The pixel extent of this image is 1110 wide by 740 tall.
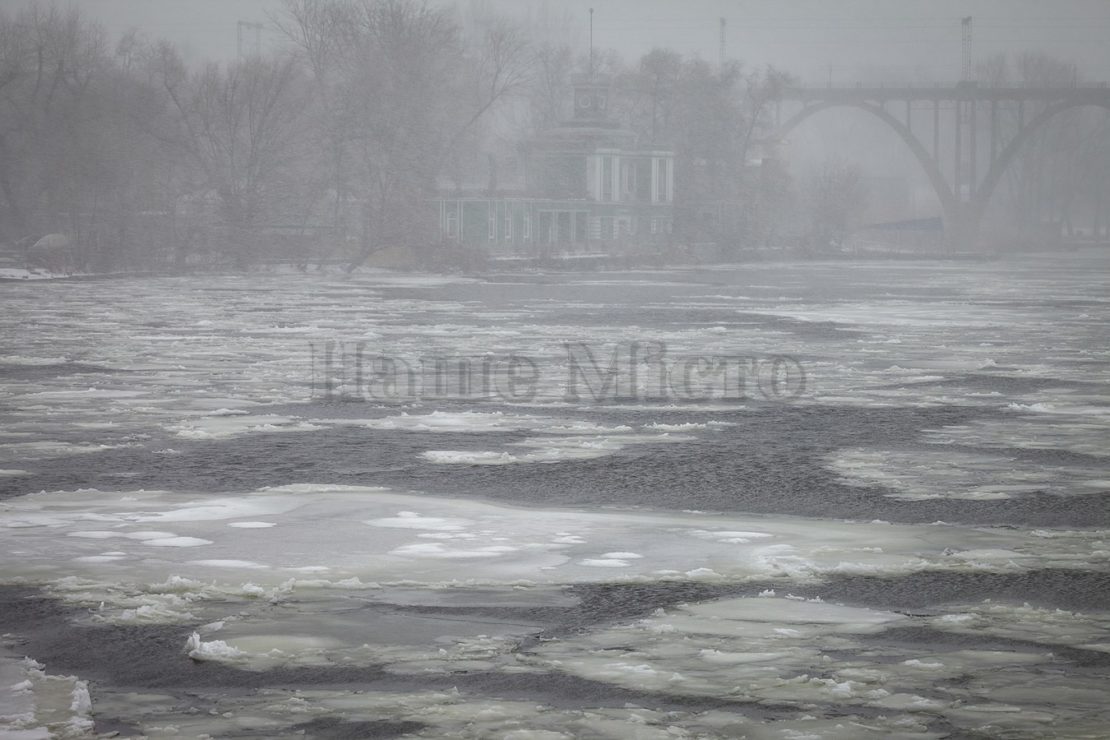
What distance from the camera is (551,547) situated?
861 cm

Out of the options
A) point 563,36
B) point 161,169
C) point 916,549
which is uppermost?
point 563,36

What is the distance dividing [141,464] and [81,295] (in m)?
28.7

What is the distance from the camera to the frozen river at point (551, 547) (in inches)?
226

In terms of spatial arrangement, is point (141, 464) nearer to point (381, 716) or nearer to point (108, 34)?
point (381, 716)

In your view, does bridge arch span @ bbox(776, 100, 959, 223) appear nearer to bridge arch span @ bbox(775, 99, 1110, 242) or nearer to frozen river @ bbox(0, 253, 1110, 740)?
bridge arch span @ bbox(775, 99, 1110, 242)

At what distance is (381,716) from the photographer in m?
5.53

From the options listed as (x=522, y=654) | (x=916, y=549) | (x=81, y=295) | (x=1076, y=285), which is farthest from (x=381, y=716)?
(x=1076, y=285)

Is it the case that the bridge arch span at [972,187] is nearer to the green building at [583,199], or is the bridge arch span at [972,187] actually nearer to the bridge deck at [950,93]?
the bridge deck at [950,93]
